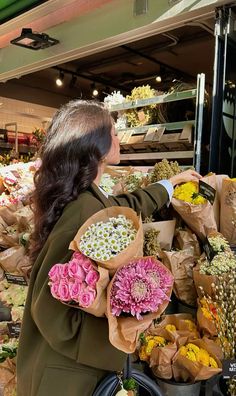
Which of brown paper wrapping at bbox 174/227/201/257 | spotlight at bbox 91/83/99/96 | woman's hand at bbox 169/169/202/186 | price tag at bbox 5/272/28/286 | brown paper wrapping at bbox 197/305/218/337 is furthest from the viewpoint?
spotlight at bbox 91/83/99/96

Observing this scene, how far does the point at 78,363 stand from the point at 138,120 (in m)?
2.59

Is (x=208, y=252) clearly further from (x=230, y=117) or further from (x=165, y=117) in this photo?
(x=165, y=117)

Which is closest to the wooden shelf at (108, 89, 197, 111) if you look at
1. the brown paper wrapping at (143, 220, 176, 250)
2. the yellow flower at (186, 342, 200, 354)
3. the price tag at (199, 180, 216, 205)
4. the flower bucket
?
the price tag at (199, 180, 216, 205)

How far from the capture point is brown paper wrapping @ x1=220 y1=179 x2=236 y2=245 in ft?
5.49

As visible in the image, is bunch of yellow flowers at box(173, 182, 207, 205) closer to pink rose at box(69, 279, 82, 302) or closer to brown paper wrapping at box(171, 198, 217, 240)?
brown paper wrapping at box(171, 198, 217, 240)

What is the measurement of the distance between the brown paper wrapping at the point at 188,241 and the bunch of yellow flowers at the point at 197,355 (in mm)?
392

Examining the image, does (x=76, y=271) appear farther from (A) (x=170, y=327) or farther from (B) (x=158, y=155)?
(B) (x=158, y=155)

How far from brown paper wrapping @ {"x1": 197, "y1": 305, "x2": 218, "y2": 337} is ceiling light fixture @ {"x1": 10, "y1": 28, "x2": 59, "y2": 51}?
10.1 feet

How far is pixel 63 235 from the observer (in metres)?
1.21

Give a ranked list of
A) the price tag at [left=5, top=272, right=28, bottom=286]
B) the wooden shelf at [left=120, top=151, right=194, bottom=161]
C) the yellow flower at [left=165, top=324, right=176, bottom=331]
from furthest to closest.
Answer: the wooden shelf at [left=120, top=151, right=194, bottom=161] < the price tag at [left=5, top=272, right=28, bottom=286] < the yellow flower at [left=165, top=324, right=176, bottom=331]

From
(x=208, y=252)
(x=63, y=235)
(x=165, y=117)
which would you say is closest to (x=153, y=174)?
(x=208, y=252)

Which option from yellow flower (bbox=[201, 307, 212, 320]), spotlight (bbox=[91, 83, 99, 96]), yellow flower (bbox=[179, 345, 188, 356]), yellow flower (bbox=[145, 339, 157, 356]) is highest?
spotlight (bbox=[91, 83, 99, 96])

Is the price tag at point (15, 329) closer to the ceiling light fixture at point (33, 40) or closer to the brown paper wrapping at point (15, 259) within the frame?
the brown paper wrapping at point (15, 259)

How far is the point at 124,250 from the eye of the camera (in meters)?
1.01
